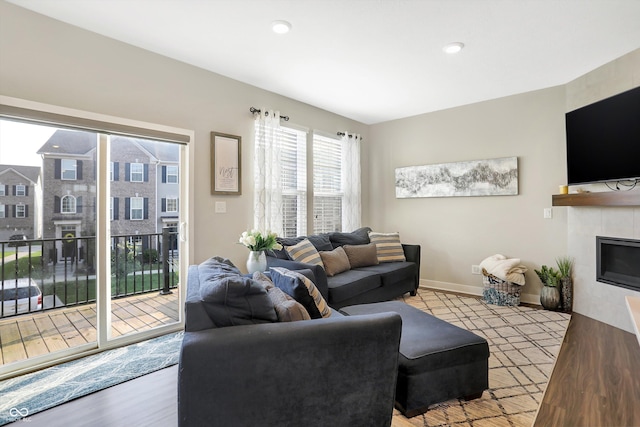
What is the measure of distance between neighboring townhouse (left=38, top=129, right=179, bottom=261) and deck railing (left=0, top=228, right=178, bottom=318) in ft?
0.09

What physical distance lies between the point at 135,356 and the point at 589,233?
4.65 m

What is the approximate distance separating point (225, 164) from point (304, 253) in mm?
1301

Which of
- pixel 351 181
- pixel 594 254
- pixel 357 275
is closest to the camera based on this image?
pixel 594 254

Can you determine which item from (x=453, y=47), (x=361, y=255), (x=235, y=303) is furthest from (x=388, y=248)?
(x=235, y=303)

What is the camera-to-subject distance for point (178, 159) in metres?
3.23

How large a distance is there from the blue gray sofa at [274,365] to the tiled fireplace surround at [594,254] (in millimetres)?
3053

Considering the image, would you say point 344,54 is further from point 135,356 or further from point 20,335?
point 20,335

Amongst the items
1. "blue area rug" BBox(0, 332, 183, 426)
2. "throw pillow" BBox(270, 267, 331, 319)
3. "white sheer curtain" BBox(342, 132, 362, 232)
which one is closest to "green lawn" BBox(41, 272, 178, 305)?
"blue area rug" BBox(0, 332, 183, 426)

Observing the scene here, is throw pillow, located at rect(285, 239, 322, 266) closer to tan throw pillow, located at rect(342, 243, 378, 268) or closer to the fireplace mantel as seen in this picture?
tan throw pillow, located at rect(342, 243, 378, 268)

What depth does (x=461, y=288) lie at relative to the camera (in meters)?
4.64

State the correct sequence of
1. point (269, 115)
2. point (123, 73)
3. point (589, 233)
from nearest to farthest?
1. point (123, 73)
2. point (589, 233)
3. point (269, 115)

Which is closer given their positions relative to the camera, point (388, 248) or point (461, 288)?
point (388, 248)

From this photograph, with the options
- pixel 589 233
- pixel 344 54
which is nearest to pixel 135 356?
pixel 344 54

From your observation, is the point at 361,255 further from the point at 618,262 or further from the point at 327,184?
the point at 618,262
